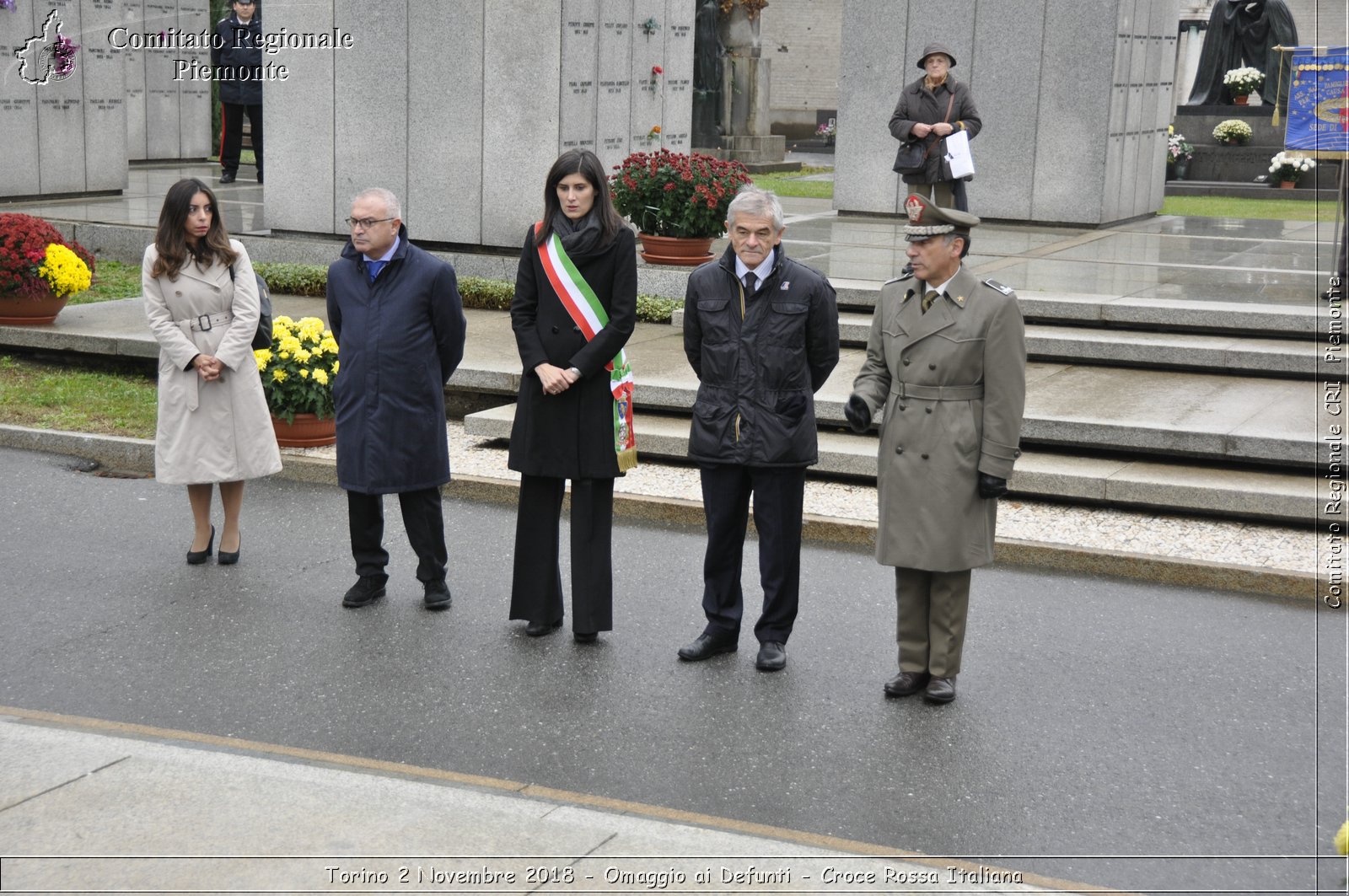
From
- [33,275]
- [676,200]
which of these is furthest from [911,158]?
[33,275]

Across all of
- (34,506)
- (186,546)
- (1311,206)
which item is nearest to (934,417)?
(186,546)

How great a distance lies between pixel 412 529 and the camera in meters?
7.06

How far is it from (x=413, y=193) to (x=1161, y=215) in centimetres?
1084

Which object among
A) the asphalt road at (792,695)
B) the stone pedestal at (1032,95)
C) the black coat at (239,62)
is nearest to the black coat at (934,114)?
the stone pedestal at (1032,95)

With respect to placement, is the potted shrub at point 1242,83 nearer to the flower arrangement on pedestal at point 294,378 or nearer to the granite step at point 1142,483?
the granite step at point 1142,483

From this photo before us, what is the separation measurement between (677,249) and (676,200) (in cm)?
45

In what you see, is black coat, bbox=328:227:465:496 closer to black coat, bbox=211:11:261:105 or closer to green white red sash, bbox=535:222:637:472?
green white red sash, bbox=535:222:637:472

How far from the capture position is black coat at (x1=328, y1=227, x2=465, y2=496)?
687 cm

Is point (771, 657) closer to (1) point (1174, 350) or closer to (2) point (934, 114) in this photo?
(1) point (1174, 350)

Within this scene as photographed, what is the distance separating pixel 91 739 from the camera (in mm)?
5074

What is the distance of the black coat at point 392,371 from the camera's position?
6.87 meters

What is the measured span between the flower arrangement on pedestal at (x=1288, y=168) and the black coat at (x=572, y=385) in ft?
67.8

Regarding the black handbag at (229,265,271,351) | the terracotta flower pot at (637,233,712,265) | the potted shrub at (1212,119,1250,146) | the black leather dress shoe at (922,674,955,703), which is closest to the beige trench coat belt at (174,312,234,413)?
the black handbag at (229,265,271,351)

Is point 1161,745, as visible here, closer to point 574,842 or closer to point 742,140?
point 574,842
